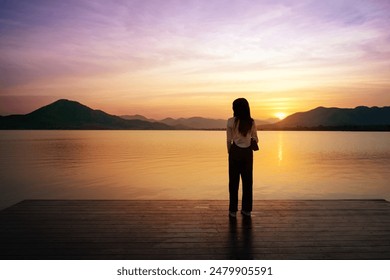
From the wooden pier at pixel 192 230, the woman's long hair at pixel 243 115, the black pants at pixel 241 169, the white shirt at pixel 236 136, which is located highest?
the woman's long hair at pixel 243 115

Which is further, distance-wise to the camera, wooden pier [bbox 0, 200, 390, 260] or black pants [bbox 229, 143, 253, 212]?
black pants [bbox 229, 143, 253, 212]

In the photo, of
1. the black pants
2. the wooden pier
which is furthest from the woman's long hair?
the wooden pier

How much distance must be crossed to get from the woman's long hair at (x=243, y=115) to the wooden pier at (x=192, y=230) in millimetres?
1702

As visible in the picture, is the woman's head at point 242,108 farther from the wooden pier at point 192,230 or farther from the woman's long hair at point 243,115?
the wooden pier at point 192,230

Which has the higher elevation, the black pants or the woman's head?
the woman's head

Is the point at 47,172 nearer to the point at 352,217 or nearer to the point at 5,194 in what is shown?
the point at 5,194

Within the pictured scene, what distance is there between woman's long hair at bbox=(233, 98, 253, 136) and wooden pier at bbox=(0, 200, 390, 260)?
1702mm

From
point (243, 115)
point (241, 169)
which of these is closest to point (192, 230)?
point (241, 169)

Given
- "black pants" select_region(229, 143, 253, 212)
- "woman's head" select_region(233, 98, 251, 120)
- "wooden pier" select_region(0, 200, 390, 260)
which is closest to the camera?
"wooden pier" select_region(0, 200, 390, 260)

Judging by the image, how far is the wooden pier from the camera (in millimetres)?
4820

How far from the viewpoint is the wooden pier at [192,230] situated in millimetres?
4820

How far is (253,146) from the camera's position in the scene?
6.42 meters

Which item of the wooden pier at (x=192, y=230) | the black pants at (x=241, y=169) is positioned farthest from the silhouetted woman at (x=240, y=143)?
the wooden pier at (x=192, y=230)

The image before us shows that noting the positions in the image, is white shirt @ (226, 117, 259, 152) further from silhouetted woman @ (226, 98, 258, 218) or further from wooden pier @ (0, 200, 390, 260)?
wooden pier @ (0, 200, 390, 260)
